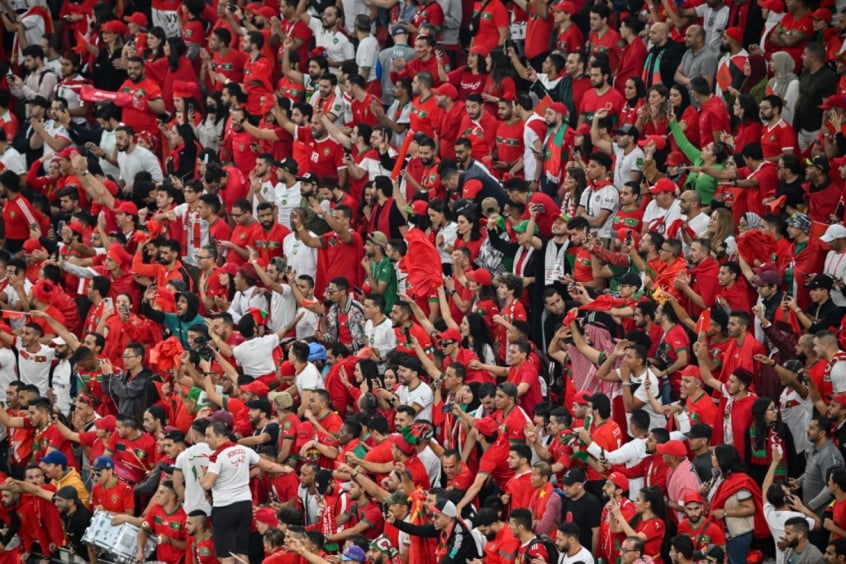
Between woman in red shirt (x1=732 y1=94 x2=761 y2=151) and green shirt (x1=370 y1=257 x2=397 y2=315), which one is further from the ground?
woman in red shirt (x1=732 y1=94 x2=761 y2=151)

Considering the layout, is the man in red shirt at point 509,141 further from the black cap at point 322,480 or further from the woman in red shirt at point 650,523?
the woman in red shirt at point 650,523

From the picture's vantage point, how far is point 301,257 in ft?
52.7

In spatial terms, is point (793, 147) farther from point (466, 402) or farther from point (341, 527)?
point (341, 527)

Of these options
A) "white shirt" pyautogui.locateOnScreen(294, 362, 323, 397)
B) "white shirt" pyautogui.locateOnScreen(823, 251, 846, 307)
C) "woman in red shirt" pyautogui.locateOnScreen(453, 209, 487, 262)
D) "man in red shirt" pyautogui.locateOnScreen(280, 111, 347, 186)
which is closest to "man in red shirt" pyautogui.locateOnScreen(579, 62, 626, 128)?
"woman in red shirt" pyautogui.locateOnScreen(453, 209, 487, 262)

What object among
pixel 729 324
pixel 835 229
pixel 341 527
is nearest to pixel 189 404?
pixel 341 527

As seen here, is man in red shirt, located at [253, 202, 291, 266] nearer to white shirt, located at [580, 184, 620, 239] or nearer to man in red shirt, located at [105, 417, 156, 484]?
man in red shirt, located at [105, 417, 156, 484]

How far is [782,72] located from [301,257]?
16.0ft

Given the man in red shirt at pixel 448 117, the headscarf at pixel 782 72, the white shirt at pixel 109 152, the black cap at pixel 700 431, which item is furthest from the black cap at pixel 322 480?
the white shirt at pixel 109 152

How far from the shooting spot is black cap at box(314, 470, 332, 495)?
13.0 m

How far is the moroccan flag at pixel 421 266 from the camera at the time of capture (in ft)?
49.5

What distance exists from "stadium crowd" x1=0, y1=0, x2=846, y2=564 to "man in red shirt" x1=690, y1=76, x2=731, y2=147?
0.10 feet

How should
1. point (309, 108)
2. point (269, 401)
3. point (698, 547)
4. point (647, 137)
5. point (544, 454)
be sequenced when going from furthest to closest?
point (309, 108) < point (647, 137) < point (269, 401) < point (544, 454) < point (698, 547)

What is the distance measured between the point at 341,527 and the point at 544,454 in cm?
171

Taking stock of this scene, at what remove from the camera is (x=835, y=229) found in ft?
43.7
